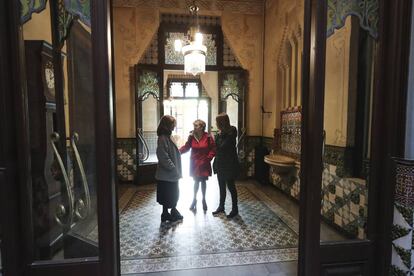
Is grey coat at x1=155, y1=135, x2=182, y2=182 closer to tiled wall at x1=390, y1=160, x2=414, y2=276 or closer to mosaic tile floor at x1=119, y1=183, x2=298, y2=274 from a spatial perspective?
mosaic tile floor at x1=119, y1=183, x2=298, y2=274

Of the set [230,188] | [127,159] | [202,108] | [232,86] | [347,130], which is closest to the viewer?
[347,130]

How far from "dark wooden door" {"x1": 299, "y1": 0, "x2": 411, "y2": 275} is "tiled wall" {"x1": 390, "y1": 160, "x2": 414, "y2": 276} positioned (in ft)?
0.12

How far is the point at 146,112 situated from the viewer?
17.2 feet

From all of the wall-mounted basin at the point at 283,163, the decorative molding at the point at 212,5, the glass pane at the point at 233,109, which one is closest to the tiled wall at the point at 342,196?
the wall-mounted basin at the point at 283,163

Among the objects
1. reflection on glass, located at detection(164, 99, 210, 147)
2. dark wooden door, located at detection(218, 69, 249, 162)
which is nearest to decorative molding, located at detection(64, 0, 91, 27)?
dark wooden door, located at detection(218, 69, 249, 162)

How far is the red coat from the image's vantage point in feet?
11.3

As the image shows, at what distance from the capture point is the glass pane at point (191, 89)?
27.4 ft

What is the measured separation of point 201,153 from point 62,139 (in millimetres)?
2087

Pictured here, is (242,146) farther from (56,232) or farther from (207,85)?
(56,232)

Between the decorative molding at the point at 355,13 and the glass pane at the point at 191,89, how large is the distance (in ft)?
23.1

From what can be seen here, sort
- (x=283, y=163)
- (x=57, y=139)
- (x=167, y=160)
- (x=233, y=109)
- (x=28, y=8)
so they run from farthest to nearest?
(x=233, y=109)
(x=283, y=163)
(x=167, y=160)
(x=57, y=139)
(x=28, y=8)

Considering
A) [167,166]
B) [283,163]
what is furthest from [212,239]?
[283,163]

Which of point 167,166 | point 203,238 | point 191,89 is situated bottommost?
point 203,238

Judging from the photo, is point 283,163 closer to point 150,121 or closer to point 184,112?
point 150,121
